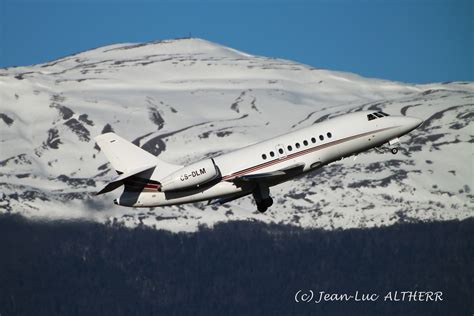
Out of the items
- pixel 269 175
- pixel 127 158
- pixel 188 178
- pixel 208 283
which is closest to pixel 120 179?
pixel 188 178

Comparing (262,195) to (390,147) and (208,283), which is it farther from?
(208,283)

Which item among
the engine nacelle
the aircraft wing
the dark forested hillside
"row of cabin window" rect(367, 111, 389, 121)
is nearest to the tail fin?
the engine nacelle

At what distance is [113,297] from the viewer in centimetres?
18875

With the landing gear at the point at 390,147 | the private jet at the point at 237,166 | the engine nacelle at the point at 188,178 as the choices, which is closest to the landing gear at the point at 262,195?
the private jet at the point at 237,166

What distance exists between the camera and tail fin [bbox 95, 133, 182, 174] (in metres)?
80.7

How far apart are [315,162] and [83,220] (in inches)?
3081

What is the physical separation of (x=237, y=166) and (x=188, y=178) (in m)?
3.78

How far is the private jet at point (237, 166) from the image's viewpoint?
260ft

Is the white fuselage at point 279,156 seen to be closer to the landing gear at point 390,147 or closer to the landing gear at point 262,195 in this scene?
the landing gear at point 262,195

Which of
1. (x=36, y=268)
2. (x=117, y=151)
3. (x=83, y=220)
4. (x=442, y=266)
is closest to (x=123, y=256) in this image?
(x=36, y=268)

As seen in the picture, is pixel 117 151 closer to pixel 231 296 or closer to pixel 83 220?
pixel 83 220

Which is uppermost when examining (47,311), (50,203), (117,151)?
(50,203)

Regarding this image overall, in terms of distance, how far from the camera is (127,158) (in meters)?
80.9

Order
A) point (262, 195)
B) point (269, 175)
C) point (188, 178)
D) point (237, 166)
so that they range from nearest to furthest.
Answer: point (188, 178)
point (269, 175)
point (237, 166)
point (262, 195)
